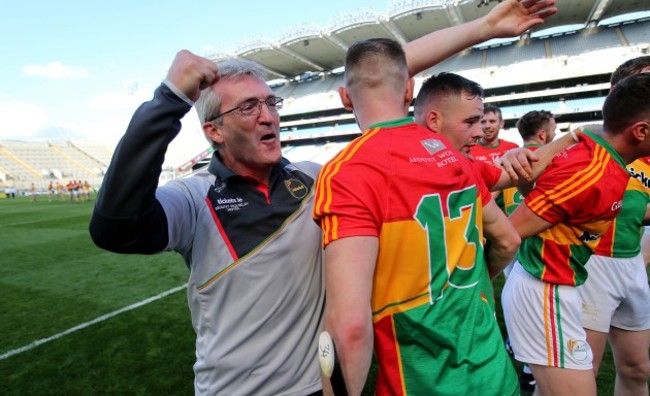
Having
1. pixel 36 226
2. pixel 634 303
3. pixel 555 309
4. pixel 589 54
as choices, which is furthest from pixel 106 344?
pixel 589 54

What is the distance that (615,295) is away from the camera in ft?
8.87

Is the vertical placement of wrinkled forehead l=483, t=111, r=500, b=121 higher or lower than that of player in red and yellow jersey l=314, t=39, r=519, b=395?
higher

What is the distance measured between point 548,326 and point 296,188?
1656mm

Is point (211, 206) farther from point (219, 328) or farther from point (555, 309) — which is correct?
point (555, 309)

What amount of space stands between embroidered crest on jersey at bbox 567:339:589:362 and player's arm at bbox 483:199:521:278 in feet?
2.73

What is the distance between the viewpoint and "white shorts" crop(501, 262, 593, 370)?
222cm

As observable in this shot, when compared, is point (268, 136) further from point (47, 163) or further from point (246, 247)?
point (47, 163)

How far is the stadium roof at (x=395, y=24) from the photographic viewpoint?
111ft

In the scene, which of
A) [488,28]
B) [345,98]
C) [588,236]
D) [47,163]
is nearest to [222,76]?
[345,98]

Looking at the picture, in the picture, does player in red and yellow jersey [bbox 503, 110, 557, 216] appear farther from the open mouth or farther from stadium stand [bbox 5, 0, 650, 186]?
stadium stand [bbox 5, 0, 650, 186]

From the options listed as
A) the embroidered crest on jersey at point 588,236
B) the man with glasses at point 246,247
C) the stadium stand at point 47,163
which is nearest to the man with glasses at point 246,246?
the man with glasses at point 246,247

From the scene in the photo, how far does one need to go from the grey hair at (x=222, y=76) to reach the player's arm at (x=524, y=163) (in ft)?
4.20

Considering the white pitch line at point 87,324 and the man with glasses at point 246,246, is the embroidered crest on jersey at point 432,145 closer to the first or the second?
the man with glasses at point 246,246

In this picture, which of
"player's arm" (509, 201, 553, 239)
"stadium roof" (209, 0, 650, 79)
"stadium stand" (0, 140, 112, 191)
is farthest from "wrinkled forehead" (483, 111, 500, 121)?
"stadium stand" (0, 140, 112, 191)
